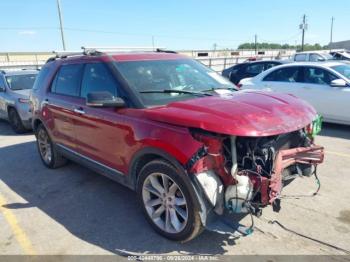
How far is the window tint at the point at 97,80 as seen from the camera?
12.8 feet

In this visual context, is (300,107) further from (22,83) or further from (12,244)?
(22,83)

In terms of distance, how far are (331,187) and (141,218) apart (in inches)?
102

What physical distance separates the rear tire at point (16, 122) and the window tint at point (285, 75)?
6.74m

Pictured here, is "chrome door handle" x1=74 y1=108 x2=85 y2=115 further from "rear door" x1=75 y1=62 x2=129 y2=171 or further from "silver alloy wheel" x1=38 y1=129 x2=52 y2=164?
"silver alloy wheel" x1=38 y1=129 x2=52 y2=164

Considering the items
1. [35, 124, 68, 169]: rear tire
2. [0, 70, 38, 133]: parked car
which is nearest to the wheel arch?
[35, 124, 68, 169]: rear tire

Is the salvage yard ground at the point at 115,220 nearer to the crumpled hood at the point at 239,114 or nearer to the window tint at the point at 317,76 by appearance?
the crumpled hood at the point at 239,114

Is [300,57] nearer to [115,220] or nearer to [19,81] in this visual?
[19,81]

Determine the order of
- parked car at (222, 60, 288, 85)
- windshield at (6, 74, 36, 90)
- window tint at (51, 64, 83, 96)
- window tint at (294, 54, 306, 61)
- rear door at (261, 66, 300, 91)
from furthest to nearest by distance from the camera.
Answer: window tint at (294, 54, 306, 61) < parked car at (222, 60, 288, 85) < windshield at (6, 74, 36, 90) < rear door at (261, 66, 300, 91) < window tint at (51, 64, 83, 96)

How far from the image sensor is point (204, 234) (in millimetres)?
3484

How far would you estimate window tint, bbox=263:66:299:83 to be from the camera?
27.2ft

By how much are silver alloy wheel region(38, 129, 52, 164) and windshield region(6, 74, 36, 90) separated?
438 centimetres

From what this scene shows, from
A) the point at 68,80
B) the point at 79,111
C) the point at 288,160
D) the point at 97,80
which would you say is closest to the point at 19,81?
the point at 68,80

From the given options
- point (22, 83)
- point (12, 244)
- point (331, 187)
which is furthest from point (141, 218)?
point (22, 83)

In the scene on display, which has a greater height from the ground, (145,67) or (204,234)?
(145,67)
